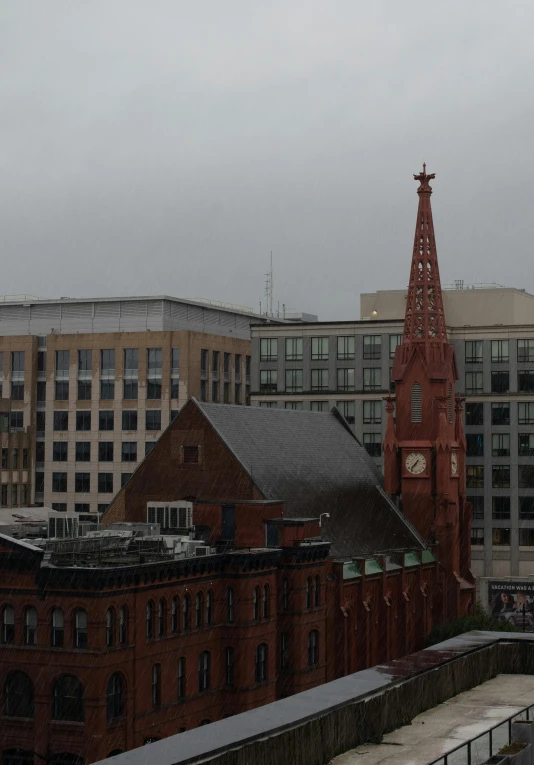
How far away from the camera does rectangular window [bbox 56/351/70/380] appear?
129812 millimetres

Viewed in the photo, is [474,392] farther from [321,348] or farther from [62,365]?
[62,365]

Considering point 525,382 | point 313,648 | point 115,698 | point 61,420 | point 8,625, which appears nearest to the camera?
point 115,698

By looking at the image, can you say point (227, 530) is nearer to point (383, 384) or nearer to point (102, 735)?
point (102, 735)

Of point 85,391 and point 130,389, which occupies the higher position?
point 130,389

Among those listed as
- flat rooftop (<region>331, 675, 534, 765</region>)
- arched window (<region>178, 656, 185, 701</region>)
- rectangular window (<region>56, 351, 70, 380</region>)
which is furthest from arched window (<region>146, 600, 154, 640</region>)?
rectangular window (<region>56, 351, 70, 380</region>)

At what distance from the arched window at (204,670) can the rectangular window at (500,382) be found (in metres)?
57.1

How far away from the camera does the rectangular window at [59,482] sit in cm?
12975

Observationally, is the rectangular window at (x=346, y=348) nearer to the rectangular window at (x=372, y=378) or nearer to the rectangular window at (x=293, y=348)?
the rectangular window at (x=372, y=378)

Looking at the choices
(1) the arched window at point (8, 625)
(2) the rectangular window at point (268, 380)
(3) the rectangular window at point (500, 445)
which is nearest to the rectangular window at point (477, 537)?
(3) the rectangular window at point (500, 445)

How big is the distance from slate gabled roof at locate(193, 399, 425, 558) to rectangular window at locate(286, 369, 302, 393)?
21.2m

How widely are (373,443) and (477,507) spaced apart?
1101cm

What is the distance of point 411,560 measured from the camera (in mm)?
86750

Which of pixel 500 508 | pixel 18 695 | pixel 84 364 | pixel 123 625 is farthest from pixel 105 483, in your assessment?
pixel 123 625

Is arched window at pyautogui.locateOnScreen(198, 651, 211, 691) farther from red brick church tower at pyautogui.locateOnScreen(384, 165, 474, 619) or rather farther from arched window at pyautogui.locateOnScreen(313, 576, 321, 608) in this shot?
red brick church tower at pyautogui.locateOnScreen(384, 165, 474, 619)
